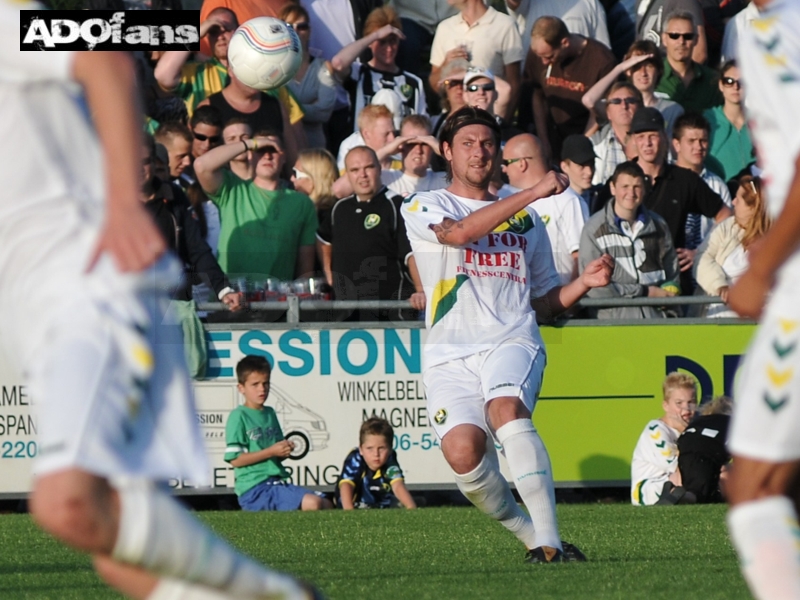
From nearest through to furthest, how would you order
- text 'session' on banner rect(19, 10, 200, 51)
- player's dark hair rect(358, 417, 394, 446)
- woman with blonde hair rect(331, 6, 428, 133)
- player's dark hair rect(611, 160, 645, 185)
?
text 'session' on banner rect(19, 10, 200, 51), player's dark hair rect(358, 417, 394, 446), player's dark hair rect(611, 160, 645, 185), woman with blonde hair rect(331, 6, 428, 133)

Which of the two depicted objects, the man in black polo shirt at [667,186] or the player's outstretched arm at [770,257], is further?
the man in black polo shirt at [667,186]

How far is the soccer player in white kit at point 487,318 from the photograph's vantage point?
7.79m

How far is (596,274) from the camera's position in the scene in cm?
798

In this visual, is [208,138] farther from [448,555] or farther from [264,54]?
[448,555]

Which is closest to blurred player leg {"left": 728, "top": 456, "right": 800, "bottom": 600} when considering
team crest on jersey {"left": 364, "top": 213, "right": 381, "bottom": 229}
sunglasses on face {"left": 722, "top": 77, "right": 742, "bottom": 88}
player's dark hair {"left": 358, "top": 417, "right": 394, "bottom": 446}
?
player's dark hair {"left": 358, "top": 417, "right": 394, "bottom": 446}

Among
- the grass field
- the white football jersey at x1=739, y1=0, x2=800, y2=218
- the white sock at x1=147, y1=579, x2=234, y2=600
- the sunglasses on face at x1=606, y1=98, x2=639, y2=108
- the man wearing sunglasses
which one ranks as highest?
the man wearing sunglasses

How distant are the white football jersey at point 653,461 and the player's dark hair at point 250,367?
10.5 feet

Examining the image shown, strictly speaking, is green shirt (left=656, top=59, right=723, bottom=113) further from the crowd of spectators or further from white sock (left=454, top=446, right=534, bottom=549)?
white sock (left=454, top=446, right=534, bottom=549)

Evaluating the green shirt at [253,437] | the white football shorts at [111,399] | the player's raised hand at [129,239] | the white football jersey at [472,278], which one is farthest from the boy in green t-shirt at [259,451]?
the player's raised hand at [129,239]

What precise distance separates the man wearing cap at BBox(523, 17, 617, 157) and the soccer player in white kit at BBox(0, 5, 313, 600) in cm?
1153


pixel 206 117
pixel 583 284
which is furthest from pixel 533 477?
pixel 206 117

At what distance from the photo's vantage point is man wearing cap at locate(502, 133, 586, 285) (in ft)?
41.2

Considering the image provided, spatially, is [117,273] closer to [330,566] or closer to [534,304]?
[330,566]

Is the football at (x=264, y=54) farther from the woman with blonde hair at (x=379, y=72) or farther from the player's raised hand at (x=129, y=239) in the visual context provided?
the player's raised hand at (x=129, y=239)
